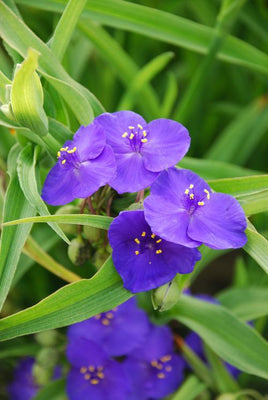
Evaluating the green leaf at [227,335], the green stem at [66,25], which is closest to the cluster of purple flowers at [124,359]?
the green leaf at [227,335]

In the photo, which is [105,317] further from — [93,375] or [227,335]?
[227,335]

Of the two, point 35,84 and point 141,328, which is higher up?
point 35,84

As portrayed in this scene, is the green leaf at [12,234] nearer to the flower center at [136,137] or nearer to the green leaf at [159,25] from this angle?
the flower center at [136,137]

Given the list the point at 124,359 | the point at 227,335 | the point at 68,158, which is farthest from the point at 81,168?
the point at 124,359

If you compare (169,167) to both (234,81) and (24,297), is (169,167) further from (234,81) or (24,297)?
(234,81)

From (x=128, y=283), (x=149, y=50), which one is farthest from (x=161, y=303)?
(x=149, y=50)
